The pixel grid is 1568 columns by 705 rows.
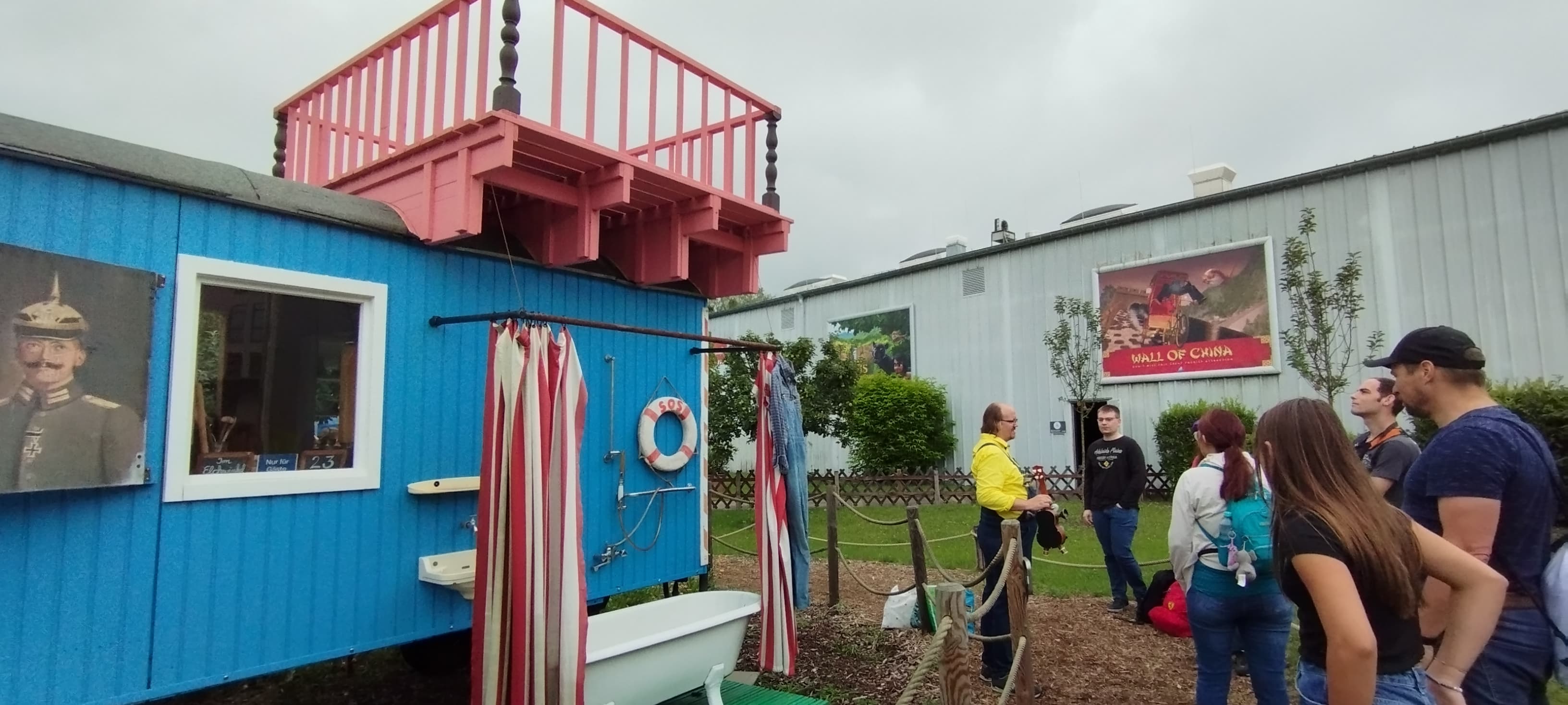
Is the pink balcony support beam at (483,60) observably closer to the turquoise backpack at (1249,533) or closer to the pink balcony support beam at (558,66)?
the pink balcony support beam at (558,66)

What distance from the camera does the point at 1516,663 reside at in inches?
92.0

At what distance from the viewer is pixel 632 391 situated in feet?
19.1

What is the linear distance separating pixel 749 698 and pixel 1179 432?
501 inches

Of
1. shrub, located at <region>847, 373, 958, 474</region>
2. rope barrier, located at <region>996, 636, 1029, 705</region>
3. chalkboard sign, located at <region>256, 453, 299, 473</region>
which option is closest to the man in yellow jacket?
rope barrier, located at <region>996, 636, 1029, 705</region>

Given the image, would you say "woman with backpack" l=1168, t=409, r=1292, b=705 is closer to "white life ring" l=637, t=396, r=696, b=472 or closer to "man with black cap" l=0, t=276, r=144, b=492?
"white life ring" l=637, t=396, r=696, b=472

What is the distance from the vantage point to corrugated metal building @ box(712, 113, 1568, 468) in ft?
39.6

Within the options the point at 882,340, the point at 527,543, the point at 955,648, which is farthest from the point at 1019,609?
the point at 882,340

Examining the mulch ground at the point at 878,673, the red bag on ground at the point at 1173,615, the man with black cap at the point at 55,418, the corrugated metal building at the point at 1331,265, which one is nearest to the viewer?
the man with black cap at the point at 55,418

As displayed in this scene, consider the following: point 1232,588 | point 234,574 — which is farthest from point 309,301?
point 1232,588

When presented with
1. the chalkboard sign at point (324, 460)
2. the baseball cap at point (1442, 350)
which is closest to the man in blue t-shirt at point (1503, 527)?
the baseball cap at point (1442, 350)

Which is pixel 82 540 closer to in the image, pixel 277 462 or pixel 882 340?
pixel 277 462

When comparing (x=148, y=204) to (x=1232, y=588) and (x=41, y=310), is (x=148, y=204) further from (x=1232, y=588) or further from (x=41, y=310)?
(x=1232, y=588)

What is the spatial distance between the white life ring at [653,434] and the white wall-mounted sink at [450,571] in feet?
5.05

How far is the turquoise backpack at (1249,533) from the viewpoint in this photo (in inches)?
136
